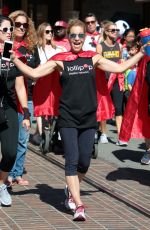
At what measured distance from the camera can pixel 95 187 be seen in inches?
348

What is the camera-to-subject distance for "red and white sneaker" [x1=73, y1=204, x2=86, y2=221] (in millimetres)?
7238

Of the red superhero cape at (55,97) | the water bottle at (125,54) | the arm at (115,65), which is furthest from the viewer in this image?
the water bottle at (125,54)

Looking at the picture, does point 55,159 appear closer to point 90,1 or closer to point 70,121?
point 70,121

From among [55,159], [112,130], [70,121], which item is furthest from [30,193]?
[112,130]

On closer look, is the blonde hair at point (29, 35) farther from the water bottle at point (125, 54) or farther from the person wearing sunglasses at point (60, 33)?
the water bottle at point (125, 54)

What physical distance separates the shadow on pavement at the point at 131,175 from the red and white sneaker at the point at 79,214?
2.03 metres

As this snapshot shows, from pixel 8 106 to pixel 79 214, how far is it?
1.32 meters

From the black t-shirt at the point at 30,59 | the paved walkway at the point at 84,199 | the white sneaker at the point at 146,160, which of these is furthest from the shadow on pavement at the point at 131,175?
the black t-shirt at the point at 30,59

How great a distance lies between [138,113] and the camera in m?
8.97

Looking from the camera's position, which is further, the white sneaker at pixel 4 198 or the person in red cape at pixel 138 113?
the person in red cape at pixel 138 113

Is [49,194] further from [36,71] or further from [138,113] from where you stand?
[36,71]

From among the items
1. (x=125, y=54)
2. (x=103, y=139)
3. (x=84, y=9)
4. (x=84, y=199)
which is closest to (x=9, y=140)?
(x=84, y=199)

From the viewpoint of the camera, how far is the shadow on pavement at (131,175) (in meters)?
9.41

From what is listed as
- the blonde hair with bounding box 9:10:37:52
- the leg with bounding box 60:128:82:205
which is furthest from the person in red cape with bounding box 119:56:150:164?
the leg with bounding box 60:128:82:205
